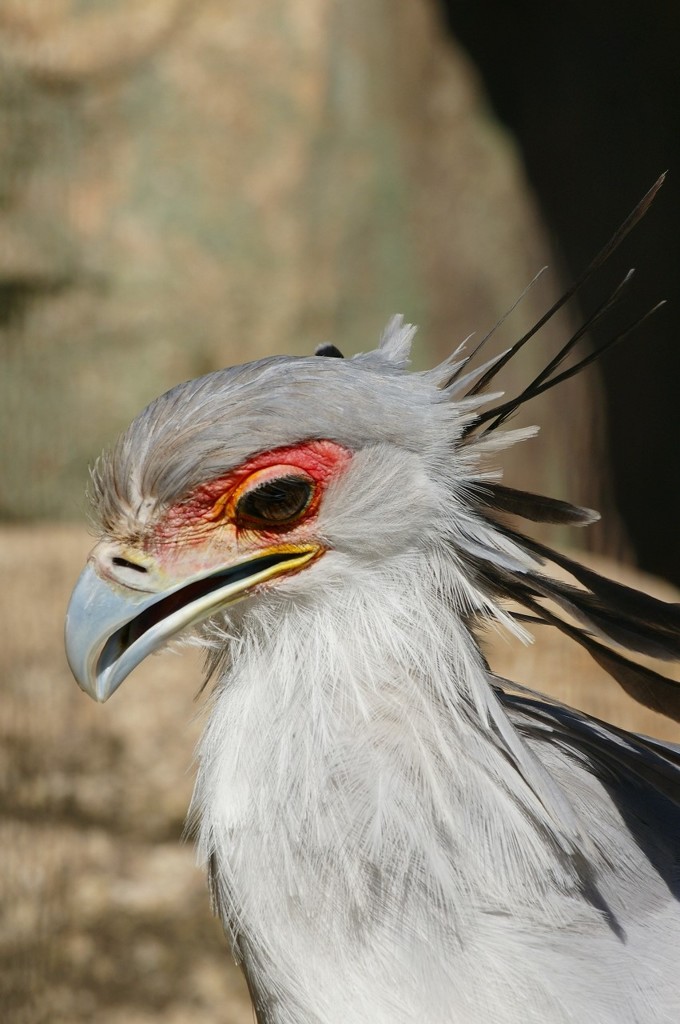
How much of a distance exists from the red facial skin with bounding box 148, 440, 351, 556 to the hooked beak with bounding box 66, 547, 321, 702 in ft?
0.10

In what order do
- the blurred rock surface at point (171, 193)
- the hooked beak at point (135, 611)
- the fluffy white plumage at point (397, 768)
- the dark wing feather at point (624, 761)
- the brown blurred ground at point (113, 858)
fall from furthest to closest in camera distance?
the blurred rock surface at point (171, 193) < the brown blurred ground at point (113, 858) < the dark wing feather at point (624, 761) < the hooked beak at point (135, 611) < the fluffy white plumage at point (397, 768)

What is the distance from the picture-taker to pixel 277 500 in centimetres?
155

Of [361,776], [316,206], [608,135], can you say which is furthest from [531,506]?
[608,135]

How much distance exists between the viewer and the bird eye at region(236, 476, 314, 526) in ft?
5.06

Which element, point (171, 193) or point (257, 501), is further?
point (171, 193)

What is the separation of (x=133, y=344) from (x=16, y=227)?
2.02 ft

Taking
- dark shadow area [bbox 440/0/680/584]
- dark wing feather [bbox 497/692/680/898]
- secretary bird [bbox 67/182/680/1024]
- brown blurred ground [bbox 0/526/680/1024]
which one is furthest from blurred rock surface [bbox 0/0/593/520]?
secretary bird [bbox 67/182/680/1024]

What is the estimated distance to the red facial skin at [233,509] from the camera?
60.7 inches

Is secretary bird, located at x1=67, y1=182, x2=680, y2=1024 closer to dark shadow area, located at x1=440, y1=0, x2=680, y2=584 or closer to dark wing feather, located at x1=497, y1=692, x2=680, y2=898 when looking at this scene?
dark wing feather, located at x1=497, y1=692, x2=680, y2=898

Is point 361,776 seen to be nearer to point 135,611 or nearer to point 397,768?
point 397,768

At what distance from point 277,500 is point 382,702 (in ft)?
1.06

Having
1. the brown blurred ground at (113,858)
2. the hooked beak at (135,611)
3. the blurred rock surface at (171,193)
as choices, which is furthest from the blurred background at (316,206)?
the hooked beak at (135,611)

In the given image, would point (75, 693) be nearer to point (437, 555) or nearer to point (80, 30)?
point (437, 555)

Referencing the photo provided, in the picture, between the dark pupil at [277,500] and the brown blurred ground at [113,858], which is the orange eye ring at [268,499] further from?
the brown blurred ground at [113,858]
